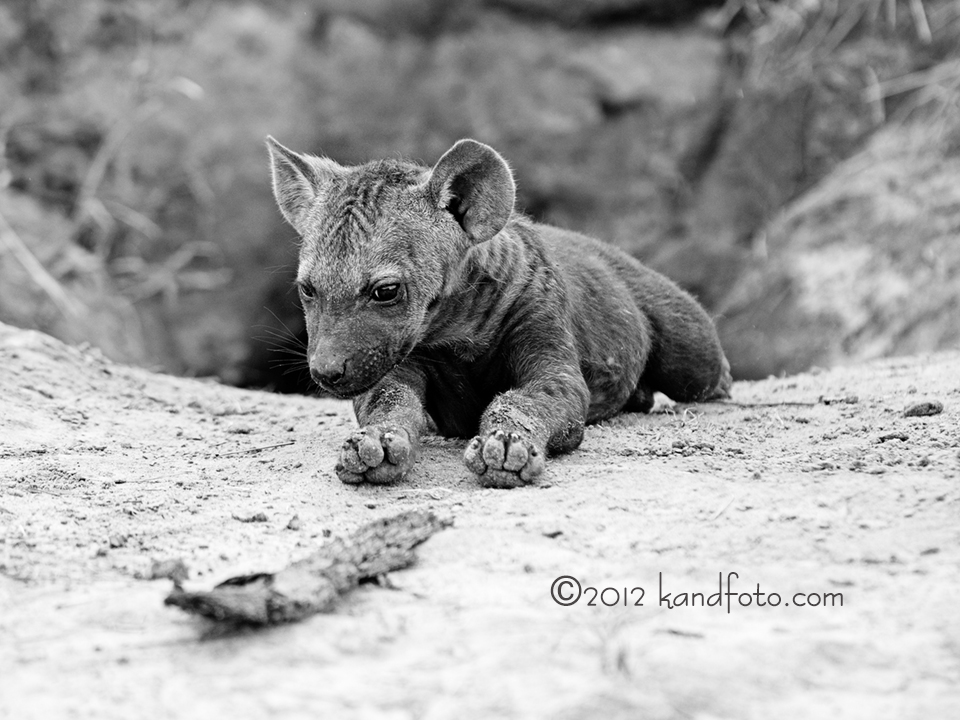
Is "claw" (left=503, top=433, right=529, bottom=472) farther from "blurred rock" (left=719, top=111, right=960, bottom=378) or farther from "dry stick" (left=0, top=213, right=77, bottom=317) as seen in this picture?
"blurred rock" (left=719, top=111, right=960, bottom=378)

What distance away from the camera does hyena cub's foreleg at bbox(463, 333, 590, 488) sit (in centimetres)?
379

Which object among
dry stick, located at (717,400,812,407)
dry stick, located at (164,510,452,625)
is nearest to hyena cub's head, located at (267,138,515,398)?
dry stick, located at (164,510,452,625)

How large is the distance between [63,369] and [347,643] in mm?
3712

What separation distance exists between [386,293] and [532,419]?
2.31 ft

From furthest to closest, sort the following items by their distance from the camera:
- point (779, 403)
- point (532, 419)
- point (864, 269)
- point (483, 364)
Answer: point (864, 269) < point (779, 403) < point (483, 364) < point (532, 419)

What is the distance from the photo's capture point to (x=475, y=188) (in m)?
4.46

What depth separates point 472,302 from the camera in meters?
4.57

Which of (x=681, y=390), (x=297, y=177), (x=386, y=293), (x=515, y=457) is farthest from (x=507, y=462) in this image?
(x=681, y=390)

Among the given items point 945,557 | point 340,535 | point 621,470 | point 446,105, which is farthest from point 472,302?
point 446,105

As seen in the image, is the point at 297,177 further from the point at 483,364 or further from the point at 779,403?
the point at 779,403

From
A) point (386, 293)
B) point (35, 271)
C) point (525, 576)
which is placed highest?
point (386, 293)

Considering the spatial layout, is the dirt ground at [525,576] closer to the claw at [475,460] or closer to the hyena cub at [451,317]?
the claw at [475,460]

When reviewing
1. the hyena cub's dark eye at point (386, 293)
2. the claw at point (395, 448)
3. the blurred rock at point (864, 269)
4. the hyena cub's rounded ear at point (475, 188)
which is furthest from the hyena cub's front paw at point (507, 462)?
the blurred rock at point (864, 269)

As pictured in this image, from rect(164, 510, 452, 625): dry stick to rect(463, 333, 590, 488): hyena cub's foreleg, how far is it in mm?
598
